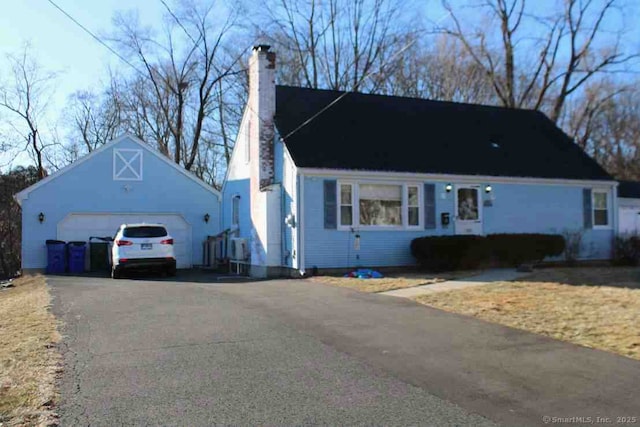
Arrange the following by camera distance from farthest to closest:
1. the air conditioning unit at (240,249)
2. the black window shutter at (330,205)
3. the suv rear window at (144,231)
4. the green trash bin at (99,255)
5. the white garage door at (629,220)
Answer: the green trash bin at (99,255), the white garage door at (629,220), the air conditioning unit at (240,249), the suv rear window at (144,231), the black window shutter at (330,205)

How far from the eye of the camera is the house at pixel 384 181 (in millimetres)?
17859

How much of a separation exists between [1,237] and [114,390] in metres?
29.6

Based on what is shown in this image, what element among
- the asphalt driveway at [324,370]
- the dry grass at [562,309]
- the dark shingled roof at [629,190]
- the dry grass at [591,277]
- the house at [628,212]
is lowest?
the asphalt driveway at [324,370]

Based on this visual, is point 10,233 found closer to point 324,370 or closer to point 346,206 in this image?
point 346,206

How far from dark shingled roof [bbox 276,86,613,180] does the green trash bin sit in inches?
352

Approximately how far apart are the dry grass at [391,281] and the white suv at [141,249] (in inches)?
197

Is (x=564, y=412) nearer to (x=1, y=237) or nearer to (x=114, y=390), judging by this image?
(x=114, y=390)

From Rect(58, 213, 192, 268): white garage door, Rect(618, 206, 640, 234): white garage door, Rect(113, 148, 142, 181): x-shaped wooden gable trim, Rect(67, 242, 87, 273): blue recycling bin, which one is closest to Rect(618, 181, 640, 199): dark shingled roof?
Rect(618, 206, 640, 234): white garage door

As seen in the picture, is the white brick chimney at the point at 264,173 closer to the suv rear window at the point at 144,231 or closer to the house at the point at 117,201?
the suv rear window at the point at 144,231

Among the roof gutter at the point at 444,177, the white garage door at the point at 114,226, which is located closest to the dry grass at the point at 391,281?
the roof gutter at the point at 444,177

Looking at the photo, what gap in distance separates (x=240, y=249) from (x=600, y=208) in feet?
43.6

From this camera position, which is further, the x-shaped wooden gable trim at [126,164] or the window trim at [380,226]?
the x-shaped wooden gable trim at [126,164]

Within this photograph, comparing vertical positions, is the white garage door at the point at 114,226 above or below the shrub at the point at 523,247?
above

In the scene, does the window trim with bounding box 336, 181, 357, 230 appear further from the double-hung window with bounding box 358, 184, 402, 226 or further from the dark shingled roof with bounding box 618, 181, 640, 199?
the dark shingled roof with bounding box 618, 181, 640, 199
